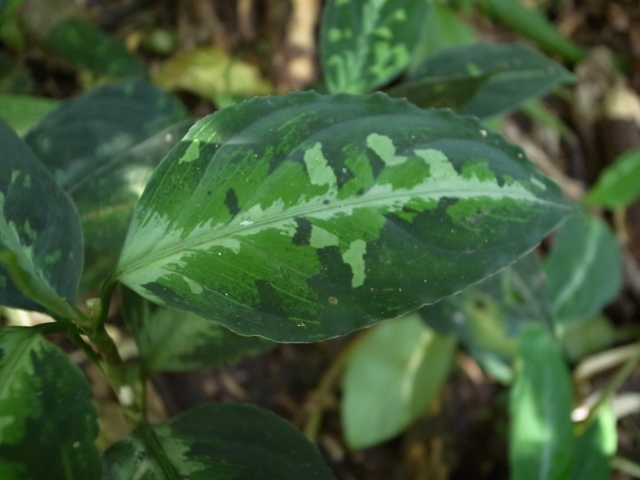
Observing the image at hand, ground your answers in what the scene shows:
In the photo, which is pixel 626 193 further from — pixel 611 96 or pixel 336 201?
pixel 336 201

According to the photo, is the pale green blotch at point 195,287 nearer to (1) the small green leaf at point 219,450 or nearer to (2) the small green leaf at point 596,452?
(1) the small green leaf at point 219,450

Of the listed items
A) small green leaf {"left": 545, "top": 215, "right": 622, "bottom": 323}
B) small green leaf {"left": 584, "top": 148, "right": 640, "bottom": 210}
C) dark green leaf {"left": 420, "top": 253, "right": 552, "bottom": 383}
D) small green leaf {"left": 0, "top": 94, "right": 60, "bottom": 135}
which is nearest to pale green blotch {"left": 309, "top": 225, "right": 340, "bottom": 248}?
dark green leaf {"left": 420, "top": 253, "right": 552, "bottom": 383}

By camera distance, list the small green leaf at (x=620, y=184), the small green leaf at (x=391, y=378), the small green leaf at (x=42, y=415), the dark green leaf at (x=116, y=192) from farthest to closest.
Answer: the small green leaf at (x=620, y=184) < the small green leaf at (x=391, y=378) < the dark green leaf at (x=116, y=192) < the small green leaf at (x=42, y=415)

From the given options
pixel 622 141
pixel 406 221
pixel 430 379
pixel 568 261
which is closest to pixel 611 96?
pixel 622 141

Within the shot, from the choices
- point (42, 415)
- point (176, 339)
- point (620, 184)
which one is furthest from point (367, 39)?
point (620, 184)

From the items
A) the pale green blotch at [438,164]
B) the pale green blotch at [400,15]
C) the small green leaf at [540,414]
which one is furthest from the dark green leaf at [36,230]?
the small green leaf at [540,414]

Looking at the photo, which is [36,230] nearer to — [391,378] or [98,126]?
[98,126]
